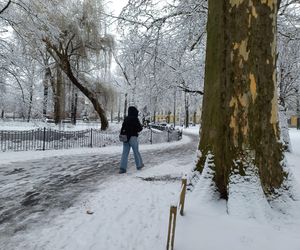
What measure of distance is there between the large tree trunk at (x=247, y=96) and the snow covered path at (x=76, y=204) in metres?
1.44

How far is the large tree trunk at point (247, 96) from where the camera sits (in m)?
4.63

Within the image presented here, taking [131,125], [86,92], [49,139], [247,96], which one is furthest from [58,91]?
[247,96]

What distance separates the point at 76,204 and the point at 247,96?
132 inches

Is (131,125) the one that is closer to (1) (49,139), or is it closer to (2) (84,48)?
(1) (49,139)

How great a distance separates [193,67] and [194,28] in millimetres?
7885

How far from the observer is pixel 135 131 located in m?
9.21

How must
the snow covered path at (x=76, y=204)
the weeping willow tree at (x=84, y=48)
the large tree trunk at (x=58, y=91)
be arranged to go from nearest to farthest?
1. the snow covered path at (x=76, y=204)
2. the weeping willow tree at (x=84, y=48)
3. the large tree trunk at (x=58, y=91)

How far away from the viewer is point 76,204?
5.65m

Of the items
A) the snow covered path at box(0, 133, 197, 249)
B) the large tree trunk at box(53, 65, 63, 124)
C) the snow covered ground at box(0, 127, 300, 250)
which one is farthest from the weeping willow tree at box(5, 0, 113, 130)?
the snow covered ground at box(0, 127, 300, 250)

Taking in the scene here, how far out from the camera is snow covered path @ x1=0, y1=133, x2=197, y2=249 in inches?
157

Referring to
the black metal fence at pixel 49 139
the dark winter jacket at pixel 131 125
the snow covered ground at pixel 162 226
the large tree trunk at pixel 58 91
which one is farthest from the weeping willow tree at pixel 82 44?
the snow covered ground at pixel 162 226

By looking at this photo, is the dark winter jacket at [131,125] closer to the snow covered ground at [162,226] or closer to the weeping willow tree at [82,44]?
the snow covered ground at [162,226]

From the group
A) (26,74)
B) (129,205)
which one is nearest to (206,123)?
(129,205)

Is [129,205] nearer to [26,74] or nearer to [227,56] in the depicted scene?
[227,56]
